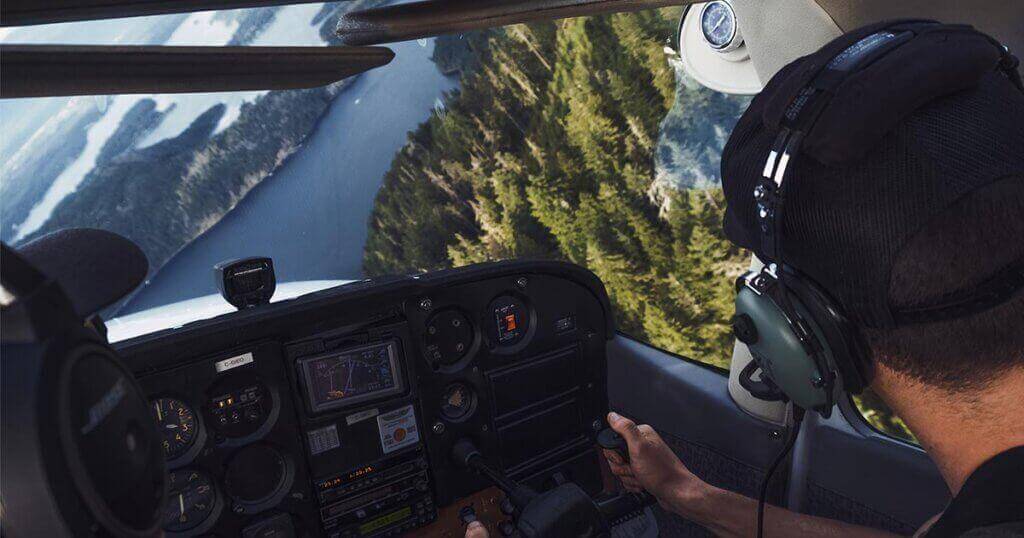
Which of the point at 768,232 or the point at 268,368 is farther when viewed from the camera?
the point at 268,368

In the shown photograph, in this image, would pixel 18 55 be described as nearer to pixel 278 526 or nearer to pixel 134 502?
pixel 134 502

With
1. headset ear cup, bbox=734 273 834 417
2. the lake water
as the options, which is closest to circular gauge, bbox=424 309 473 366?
headset ear cup, bbox=734 273 834 417

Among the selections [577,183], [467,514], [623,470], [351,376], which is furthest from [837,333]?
[577,183]

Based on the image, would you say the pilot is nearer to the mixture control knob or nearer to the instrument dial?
the instrument dial

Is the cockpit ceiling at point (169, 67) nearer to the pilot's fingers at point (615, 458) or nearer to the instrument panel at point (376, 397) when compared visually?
Result: the instrument panel at point (376, 397)

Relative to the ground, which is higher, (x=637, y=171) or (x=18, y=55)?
(x=18, y=55)

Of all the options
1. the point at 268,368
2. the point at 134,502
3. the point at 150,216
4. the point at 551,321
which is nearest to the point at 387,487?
the point at 268,368

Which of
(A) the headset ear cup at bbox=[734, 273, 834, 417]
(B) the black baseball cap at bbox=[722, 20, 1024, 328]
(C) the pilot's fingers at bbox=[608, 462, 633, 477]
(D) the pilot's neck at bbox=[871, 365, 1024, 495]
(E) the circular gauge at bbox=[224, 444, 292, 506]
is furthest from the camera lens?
(C) the pilot's fingers at bbox=[608, 462, 633, 477]

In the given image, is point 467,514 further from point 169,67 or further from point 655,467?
point 169,67

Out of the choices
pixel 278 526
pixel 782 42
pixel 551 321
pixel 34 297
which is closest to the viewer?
pixel 34 297
